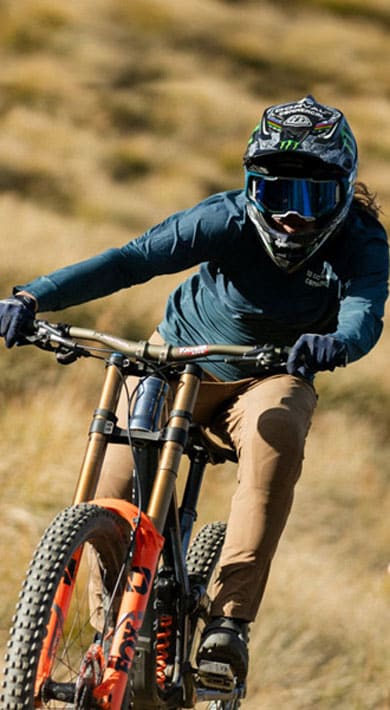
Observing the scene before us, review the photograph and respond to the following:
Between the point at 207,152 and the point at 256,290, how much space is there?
77.8 ft

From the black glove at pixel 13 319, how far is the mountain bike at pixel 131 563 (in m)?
0.04

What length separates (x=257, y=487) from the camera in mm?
4668

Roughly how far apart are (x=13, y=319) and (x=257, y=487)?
40.9 inches

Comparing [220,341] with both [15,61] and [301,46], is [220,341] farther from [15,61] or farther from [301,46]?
[301,46]

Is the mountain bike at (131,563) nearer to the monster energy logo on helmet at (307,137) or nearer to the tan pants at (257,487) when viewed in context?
the tan pants at (257,487)

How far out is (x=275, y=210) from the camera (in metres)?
4.83

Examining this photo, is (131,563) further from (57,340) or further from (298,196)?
(298,196)

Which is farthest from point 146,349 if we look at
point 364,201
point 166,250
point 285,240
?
point 364,201

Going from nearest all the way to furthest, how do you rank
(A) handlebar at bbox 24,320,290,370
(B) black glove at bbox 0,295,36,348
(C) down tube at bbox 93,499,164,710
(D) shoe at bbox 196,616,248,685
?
(C) down tube at bbox 93,499,164,710
(A) handlebar at bbox 24,320,290,370
(B) black glove at bbox 0,295,36,348
(D) shoe at bbox 196,616,248,685

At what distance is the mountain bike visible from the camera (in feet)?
12.3

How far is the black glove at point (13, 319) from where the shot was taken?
14.2 ft

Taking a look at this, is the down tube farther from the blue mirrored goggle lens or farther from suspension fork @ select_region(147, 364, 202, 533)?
the blue mirrored goggle lens

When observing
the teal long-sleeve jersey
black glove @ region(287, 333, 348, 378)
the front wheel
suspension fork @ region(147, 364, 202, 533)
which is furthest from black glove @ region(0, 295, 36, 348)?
black glove @ region(287, 333, 348, 378)

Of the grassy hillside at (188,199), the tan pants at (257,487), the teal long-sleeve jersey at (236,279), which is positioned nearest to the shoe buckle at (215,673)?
the tan pants at (257,487)
